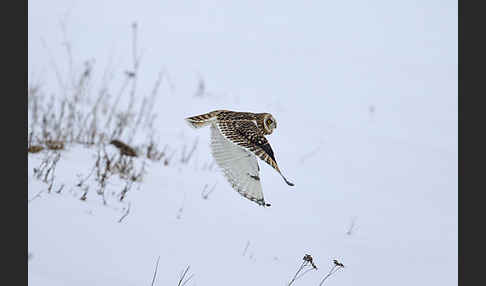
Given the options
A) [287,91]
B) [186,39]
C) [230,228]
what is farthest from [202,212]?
[186,39]

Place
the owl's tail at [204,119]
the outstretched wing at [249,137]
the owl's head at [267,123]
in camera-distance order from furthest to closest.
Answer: the owl's tail at [204,119] → the owl's head at [267,123] → the outstretched wing at [249,137]

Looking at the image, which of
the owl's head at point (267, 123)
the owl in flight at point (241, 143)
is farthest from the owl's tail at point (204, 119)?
the owl's head at point (267, 123)

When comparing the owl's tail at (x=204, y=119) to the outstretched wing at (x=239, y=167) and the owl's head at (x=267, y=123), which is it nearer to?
the outstretched wing at (x=239, y=167)

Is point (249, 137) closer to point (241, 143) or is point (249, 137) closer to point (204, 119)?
point (241, 143)

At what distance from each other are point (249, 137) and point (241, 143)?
3cm

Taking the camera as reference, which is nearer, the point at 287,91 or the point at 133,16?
the point at 287,91

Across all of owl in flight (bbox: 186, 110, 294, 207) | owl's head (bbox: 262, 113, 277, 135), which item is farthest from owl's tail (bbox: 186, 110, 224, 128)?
owl's head (bbox: 262, 113, 277, 135)

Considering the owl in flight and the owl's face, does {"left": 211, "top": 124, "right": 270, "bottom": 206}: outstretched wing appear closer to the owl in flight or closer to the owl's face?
the owl in flight

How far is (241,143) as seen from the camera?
4.55 ft

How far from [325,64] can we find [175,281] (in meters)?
13.2

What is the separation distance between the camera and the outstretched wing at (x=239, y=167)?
1595 mm

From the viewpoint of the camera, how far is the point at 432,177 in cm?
561

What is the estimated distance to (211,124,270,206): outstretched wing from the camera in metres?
1.59

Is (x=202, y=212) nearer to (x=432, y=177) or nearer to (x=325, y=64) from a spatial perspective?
(x=432, y=177)
